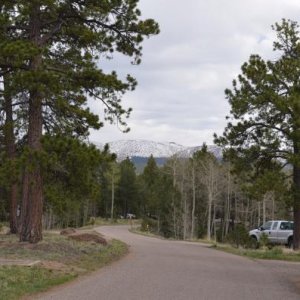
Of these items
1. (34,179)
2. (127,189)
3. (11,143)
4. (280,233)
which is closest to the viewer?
(34,179)

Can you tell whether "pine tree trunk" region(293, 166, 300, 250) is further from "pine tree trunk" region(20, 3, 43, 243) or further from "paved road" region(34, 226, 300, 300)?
"pine tree trunk" region(20, 3, 43, 243)

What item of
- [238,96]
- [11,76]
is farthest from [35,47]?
[238,96]

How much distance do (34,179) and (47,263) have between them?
4.48 m

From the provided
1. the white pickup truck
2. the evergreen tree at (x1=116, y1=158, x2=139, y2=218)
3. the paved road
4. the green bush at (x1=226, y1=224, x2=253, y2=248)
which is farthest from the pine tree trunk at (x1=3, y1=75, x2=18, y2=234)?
the evergreen tree at (x1=116, y1=158, x2=139, y2=218)

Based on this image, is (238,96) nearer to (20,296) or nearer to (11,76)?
(11,76)

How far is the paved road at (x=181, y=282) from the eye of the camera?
10789mm

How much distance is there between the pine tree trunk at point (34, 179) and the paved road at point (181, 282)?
322cm

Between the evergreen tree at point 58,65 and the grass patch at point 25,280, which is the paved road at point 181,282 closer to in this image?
the grass patch at point 25,280

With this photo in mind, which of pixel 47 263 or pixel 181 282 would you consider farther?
pixel 47 263

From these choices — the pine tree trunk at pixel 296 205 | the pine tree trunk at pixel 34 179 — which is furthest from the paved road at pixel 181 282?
the pine tree trunk at pixel 296 205

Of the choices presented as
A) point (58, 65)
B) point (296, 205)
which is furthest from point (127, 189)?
point (58, 65)

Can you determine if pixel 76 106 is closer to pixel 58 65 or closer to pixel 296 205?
pixel 58 65

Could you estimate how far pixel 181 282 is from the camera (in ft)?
42.4

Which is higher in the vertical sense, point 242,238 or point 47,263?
point 242,238
